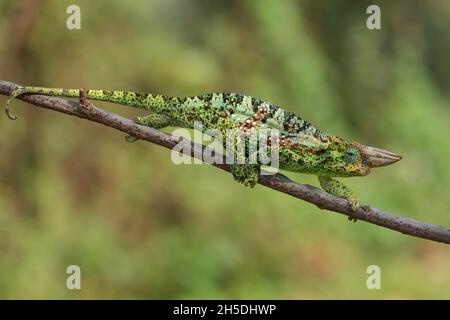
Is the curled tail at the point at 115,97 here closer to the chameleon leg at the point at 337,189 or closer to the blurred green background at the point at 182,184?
the chameleon leg at the point at 337,189

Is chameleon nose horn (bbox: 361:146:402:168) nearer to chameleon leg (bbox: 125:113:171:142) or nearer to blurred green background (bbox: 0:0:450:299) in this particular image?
chameleon leg (bbox: 125:113:171:142)

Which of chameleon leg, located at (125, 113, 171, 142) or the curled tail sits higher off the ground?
the curled tail

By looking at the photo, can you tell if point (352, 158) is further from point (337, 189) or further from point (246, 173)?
point (246, 173)

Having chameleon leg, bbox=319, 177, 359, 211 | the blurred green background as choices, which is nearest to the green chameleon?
chameleon leg, bbox=319, 177, 359, 211

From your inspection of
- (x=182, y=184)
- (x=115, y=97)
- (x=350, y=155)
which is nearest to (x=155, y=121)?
(x=115, y=97)

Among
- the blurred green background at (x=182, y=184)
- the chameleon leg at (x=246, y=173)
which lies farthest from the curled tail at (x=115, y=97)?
the blurred green background at (x=182, y=184)

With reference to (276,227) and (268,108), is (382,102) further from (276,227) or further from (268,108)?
(268,108)

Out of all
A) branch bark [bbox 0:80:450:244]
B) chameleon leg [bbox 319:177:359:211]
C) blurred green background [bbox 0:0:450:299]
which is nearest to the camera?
branch bark [bbox 0:80:450:244]
